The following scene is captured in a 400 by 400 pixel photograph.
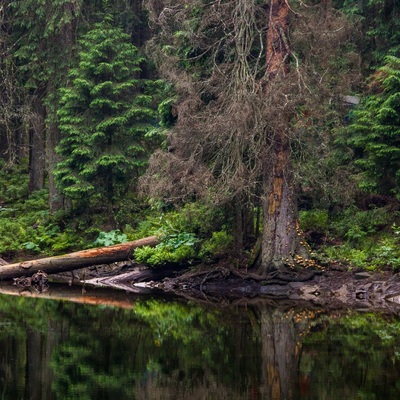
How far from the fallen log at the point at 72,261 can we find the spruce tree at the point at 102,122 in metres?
4.37

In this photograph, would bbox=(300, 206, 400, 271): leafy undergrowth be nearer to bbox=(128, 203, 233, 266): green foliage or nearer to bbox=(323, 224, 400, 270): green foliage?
bbox=(323, 224, 400, 270): green foliage

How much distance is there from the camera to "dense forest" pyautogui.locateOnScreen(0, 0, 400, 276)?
1911 cm

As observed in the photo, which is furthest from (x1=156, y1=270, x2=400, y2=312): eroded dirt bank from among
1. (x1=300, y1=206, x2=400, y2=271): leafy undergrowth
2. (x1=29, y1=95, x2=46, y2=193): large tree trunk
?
(x1=29, y1=95, x2=46, y2=193): large tree trunk

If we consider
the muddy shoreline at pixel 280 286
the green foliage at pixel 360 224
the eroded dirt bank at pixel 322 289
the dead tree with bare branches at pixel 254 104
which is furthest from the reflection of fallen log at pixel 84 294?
the green foliage at pixel 360 224

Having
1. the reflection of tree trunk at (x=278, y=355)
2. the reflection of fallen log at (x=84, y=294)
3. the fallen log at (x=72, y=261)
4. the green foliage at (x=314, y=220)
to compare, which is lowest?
the reflection of tree trunk at (x=278, y=355)

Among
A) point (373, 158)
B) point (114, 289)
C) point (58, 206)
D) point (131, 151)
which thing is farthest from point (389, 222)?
point (58, 206)

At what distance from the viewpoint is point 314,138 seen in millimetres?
19750

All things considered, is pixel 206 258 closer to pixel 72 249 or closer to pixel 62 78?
pixel 72 249

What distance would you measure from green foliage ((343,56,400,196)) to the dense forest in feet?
0.14

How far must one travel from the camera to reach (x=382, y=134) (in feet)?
68.1

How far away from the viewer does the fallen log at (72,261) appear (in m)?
21.8

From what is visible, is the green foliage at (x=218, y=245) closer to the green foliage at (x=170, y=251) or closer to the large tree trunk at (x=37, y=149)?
→ the green foliage at (x=170, y=251)

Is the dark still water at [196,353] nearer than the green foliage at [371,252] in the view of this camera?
Yes

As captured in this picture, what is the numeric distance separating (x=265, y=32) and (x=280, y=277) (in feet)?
19.1
